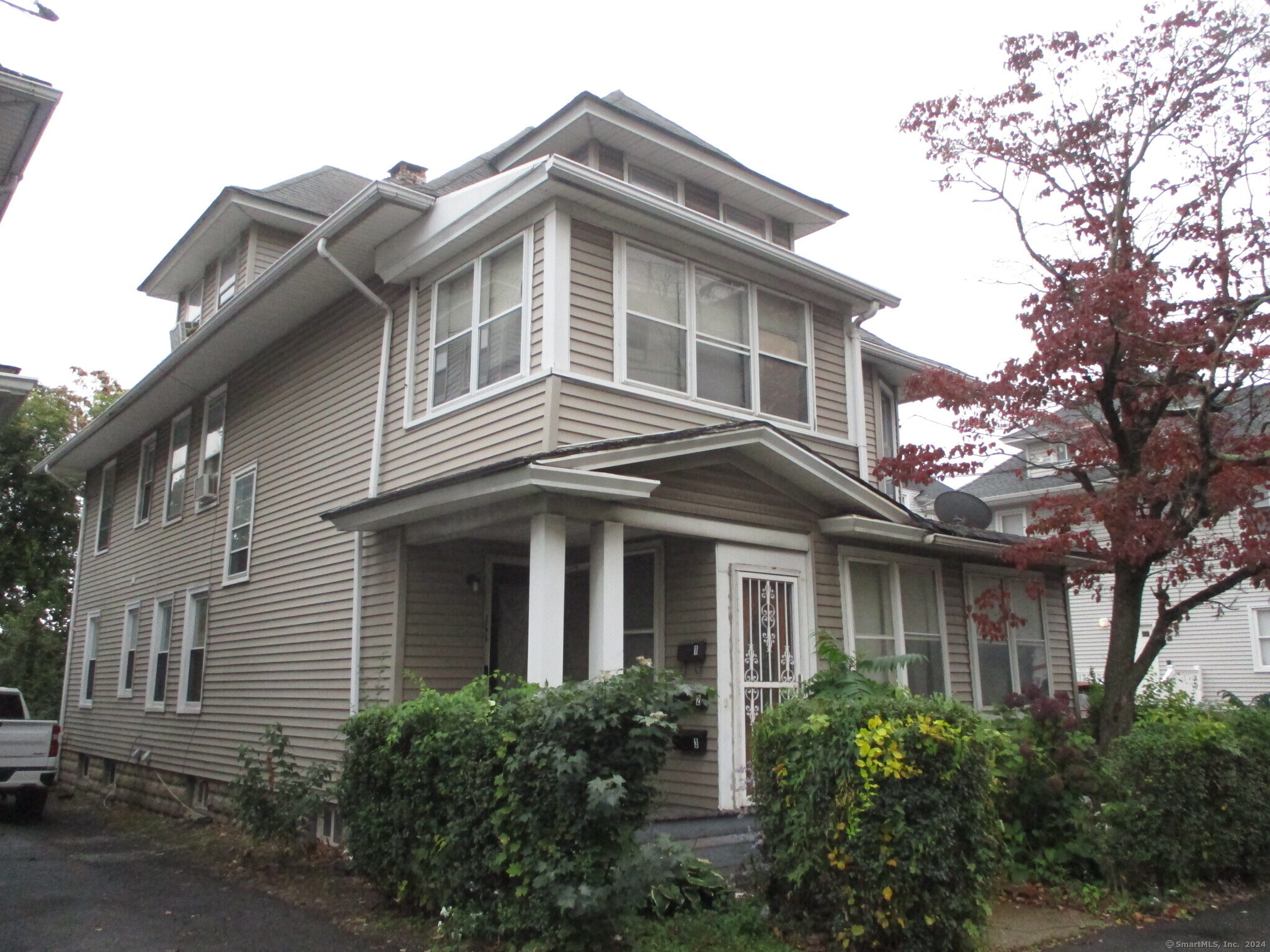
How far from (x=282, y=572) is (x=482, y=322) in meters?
4.47

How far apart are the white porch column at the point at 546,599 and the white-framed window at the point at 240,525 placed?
633 cm

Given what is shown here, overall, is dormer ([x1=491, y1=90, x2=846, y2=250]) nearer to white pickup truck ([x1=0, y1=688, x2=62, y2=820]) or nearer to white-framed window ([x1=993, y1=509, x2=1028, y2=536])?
white pickup truck ([x1=0, y1=688, x2=62, y2=820])

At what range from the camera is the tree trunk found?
31.4ft

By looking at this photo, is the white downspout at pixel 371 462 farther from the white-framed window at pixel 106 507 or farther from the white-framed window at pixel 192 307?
the white-framed window at pixel 106 507

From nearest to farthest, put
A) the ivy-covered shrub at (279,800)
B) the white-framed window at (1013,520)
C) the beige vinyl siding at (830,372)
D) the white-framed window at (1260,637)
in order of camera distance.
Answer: the ivy-covered shrub at (279,800) → the beige vinyl siding at (830,372) → the white-framed window at (1260,637) → the white-framed window at (1013,520)

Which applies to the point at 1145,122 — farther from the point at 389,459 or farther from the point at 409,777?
the point at 409,777

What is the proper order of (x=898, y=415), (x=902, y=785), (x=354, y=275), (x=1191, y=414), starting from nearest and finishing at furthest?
(x=902, y=785) → (x=1191, y=414) → (x=354, y=275) → (x=898, y=415)

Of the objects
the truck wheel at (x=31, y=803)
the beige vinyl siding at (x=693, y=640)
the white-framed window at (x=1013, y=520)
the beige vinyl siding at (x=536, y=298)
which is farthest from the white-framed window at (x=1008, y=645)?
the white-framed window at (x=1013, y=520)

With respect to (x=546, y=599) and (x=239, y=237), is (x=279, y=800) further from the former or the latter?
(x=239, y=237)

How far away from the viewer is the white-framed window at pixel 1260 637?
23891 mm

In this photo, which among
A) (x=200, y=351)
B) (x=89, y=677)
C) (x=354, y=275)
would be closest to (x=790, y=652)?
(x=354, y=275)

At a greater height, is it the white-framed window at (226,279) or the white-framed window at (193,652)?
the white-framed window at (226,279)

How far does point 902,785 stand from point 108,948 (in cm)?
505

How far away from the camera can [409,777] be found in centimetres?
674
